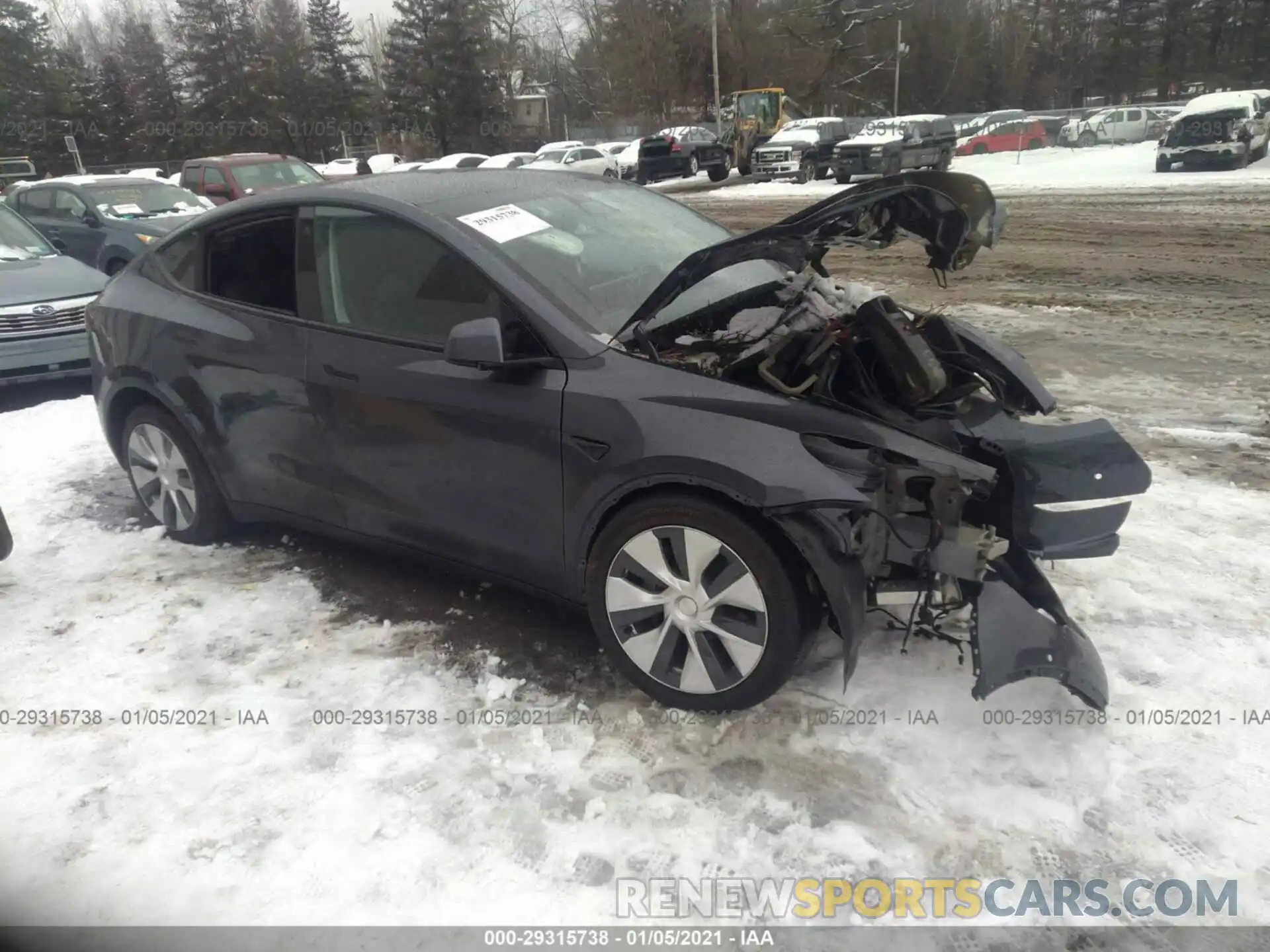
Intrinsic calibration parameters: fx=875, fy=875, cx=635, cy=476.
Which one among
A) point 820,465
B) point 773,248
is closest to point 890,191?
point 773,248

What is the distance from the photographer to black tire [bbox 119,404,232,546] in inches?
161

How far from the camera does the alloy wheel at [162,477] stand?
4.17 meters

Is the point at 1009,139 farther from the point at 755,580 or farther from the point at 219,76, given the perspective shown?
the point at 219,76

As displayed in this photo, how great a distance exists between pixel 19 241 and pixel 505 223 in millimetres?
7601

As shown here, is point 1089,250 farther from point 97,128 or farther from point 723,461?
point 97,128

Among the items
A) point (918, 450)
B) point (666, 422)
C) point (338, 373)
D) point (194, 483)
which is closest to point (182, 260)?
point (194, 483)

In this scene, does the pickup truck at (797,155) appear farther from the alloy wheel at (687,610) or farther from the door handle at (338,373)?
the alloy wheel at (687,610)

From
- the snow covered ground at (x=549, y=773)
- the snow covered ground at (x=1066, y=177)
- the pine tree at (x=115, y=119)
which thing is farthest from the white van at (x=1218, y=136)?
the pine tree at (x=115, y=119)

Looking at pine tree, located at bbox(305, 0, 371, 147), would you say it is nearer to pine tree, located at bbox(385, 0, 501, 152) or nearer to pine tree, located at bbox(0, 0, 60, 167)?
pine tree, located at bbox(385, 0, 501, 152)

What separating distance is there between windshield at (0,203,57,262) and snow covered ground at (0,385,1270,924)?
20.1 ft

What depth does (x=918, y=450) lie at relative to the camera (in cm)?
269

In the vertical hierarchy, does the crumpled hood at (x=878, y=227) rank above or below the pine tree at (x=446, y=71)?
below
